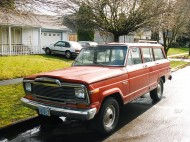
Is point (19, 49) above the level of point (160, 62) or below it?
above

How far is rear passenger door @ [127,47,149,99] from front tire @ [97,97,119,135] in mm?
875

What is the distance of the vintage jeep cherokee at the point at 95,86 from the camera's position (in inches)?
211

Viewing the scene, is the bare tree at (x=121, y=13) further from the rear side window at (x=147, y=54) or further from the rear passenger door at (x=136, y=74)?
the rear passenger door at (x=136, y=74)

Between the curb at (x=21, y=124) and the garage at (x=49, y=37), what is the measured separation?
83.6 feet

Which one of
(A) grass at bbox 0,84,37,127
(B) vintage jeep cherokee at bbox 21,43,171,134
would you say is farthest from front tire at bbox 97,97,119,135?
(A) grass at bbox 0,84,37,127

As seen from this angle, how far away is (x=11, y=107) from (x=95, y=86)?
323 cm

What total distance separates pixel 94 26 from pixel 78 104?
10.8 m

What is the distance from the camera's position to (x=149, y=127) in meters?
6.44

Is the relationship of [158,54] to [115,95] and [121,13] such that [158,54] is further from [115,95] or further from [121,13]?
[121,13]

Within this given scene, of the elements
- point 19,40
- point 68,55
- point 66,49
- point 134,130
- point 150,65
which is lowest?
point 134,130

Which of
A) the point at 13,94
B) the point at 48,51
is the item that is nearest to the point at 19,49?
the point at 48,51

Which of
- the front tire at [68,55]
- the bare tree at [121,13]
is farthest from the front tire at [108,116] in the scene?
the front tire at [68,55]

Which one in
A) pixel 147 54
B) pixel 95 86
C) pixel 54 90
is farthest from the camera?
pixel 147 54

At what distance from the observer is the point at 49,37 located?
3241 cm
